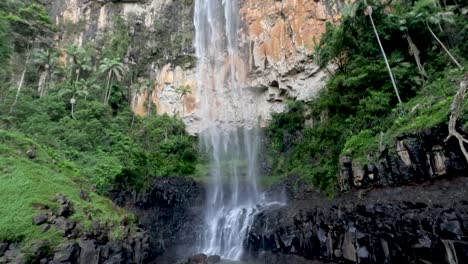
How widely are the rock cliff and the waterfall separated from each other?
2.71ft

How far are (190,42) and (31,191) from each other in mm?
24478

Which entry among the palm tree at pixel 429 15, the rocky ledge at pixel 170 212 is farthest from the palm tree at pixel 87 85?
the palm tree at pixel 429 15

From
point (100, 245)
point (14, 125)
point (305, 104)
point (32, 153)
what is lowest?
point (100, 245)

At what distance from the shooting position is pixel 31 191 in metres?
10.6

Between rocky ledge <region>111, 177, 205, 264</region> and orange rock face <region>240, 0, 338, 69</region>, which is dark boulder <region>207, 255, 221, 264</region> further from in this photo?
orange rock face <region>240, 0, 338, 69</region>

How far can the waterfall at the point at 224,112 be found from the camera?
22844 mm

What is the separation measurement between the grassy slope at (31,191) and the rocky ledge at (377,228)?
26.9 ft

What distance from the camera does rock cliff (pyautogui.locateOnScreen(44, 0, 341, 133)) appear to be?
2484 centimetres

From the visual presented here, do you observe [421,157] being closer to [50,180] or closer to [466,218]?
[466,218]

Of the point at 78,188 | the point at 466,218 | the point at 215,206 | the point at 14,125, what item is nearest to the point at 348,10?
the point at 466,218

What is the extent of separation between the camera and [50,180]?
1200 cm

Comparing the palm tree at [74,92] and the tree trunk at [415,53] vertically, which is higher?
the palm tree at [74,92]

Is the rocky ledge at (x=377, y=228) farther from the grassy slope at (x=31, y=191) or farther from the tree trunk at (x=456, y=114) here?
the grassy slope at (x=31, y=191)

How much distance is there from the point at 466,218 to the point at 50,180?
14.9 meters
